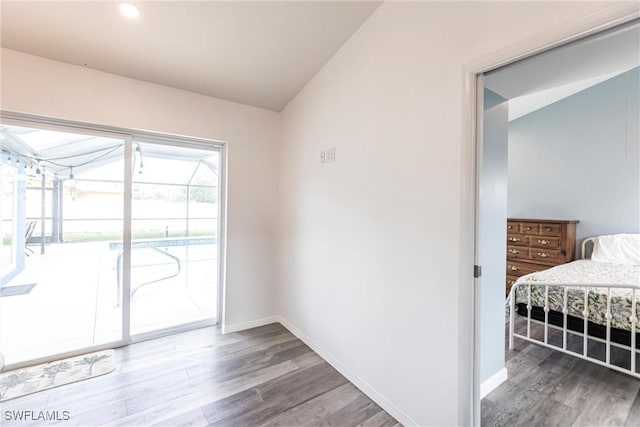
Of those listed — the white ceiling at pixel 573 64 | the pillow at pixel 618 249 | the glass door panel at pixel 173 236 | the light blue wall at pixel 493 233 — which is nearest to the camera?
the white ceiling at pixel 573 64

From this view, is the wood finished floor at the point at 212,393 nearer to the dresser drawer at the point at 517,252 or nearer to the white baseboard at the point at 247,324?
the white baseboard at the point at 247,324

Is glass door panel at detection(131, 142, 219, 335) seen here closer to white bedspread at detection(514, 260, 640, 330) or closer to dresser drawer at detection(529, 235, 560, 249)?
white bedspread at detection(514, 260, 640, 330)

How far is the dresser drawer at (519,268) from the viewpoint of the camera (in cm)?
404

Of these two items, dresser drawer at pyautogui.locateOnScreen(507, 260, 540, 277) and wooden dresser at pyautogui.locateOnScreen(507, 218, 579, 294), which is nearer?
wooden dresser at pyautogui.locateOnScreen(507, 218, 579, 294)

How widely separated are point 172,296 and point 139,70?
8.13 ft

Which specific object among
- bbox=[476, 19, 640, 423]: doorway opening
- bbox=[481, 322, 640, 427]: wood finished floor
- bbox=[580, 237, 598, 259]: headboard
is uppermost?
bbox=[476, 19, 640, 423]: doorway opening

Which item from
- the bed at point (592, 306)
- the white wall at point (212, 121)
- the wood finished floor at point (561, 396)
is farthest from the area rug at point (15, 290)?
the bed at point (592, 306)

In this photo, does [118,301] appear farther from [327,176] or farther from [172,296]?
[327,176]

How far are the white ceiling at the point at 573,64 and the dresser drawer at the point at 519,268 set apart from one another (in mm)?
3161

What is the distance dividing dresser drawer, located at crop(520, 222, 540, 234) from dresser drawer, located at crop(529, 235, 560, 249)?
0.29ft

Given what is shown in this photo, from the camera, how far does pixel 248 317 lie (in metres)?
3.25

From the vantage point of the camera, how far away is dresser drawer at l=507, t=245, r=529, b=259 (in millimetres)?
A: 4121

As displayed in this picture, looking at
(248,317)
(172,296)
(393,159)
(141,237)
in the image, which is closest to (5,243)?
(141,237)

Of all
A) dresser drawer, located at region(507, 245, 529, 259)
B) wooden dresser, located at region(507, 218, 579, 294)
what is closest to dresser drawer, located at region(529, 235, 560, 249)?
wooden dresser, located at region(507, 218, 579, 294)
